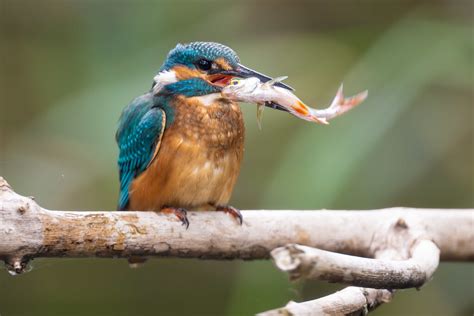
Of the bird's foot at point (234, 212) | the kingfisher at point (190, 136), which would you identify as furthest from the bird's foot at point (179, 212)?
the bird's foot at point (234, 212)

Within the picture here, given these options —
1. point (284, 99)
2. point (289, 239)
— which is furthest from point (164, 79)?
point (289, 239)

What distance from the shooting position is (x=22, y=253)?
201cm

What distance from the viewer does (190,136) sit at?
2.62 meters

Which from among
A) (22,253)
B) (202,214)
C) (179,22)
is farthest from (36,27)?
(22,253)

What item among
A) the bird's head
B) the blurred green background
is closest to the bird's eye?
the bird's head

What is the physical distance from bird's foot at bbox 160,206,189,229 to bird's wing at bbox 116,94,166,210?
0.66 ft

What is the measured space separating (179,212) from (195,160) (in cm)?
20

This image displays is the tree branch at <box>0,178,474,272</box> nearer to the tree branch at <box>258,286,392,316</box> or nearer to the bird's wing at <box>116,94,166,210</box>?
the bird's wing at <box>116,94,166,210</box>

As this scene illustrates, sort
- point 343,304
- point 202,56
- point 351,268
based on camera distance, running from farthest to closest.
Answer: point 202,56 < point 343,304 < point 351,268

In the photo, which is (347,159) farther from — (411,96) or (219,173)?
(219,173)

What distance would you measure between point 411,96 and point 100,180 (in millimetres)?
1283

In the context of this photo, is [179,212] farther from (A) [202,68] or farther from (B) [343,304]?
(B) [343,304]

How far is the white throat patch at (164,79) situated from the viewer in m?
2.72

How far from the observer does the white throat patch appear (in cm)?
272
